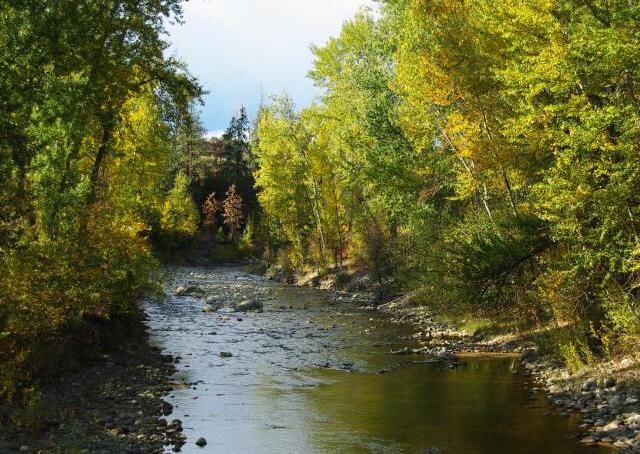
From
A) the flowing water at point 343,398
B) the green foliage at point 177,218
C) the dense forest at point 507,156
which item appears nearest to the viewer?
the flowing water at point 343,398

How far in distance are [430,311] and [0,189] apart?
19770 mm

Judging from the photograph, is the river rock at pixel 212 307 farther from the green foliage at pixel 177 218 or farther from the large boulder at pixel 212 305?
the green foliage at pixel 177 218

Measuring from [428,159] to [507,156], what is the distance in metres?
9.21

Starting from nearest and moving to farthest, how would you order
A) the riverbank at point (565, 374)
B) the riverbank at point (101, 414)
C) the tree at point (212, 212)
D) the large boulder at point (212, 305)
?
the riverbank at point (101, 414), the riverbank at point (565, 374), the large boulder at point (212, 305), the tree at point (212, 212)

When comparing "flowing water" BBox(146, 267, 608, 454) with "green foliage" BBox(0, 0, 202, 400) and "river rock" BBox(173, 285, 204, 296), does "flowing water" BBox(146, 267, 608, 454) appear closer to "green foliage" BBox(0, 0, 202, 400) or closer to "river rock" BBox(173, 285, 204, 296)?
"green foliage" BBox(0, 0, 202, 400)

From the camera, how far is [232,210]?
2862 inches

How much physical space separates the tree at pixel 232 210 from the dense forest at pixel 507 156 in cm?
3866

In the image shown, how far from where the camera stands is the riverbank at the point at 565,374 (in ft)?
35.1

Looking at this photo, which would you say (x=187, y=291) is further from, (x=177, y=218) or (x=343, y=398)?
(x=177, y=218)

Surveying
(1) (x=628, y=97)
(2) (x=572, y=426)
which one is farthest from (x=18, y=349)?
(1) (x=628, y=97)

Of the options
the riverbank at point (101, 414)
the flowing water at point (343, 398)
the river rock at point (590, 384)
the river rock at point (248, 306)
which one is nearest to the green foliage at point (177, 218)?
the river rock at point (248, 306)

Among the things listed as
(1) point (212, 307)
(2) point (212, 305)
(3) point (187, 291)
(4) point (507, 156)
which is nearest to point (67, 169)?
(4) point (507, 156)

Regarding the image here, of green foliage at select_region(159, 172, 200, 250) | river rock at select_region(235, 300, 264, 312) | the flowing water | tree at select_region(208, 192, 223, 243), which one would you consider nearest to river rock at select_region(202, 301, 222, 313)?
river rock at select_region(235, 300, 264, 312)

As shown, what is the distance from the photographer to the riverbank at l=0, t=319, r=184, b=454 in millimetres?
9398
